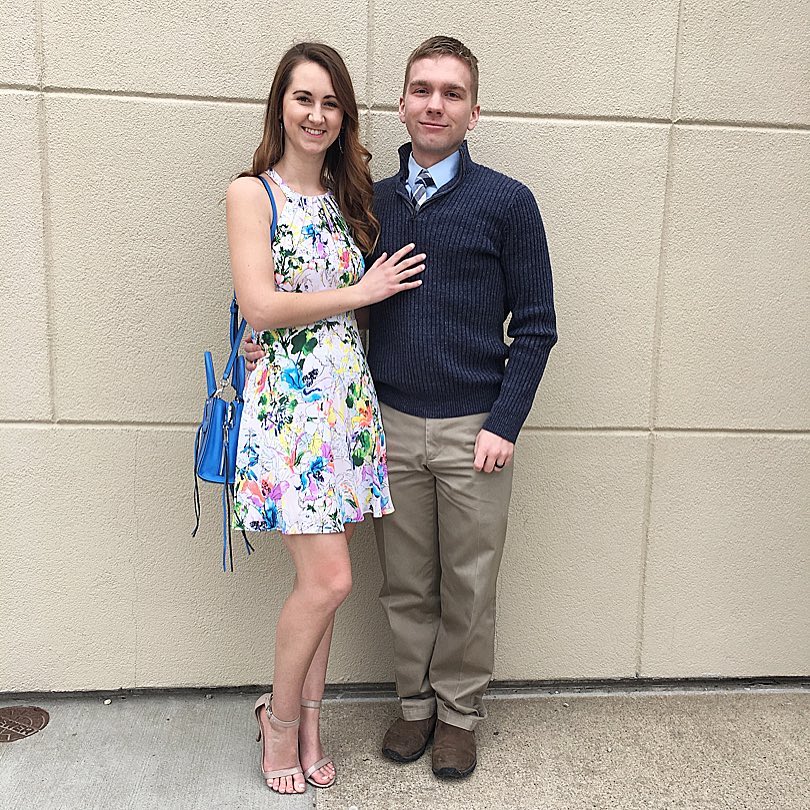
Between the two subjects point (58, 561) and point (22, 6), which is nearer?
point (22, 6)

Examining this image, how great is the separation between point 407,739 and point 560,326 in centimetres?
140

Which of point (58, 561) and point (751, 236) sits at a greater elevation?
point (751, 236)

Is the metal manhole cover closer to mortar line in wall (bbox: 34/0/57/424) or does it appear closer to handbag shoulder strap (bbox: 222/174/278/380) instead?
mortar line in wall (bbox: 34/0/57/424)

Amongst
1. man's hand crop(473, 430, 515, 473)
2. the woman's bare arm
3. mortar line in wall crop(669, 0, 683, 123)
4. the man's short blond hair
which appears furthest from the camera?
mortar line in wall crop(669, 0, 683, 123)

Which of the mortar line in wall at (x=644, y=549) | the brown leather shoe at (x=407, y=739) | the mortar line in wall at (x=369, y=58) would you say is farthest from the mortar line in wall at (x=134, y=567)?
the mortar line in wall at (x=644, y=549)

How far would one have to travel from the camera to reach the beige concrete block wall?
8.43ft

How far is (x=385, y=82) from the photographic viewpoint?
2.61 metres

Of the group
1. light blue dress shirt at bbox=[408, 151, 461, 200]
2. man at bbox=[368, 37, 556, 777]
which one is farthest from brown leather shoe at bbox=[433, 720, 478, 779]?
light blue dress shirt at bbox=[408, 151, 461, 200]

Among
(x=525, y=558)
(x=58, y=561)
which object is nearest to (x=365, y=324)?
(x=525, y=558)

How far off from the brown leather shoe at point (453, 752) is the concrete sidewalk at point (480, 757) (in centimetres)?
4

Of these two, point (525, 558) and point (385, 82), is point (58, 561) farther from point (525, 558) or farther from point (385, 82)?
point (385, 82)

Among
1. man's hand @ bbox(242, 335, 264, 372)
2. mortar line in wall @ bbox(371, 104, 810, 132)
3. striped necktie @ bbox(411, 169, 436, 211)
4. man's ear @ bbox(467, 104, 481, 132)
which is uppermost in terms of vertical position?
mortar line in wall @ bbox(371, 104, 810, 132)

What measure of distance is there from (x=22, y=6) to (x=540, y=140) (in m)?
1.62

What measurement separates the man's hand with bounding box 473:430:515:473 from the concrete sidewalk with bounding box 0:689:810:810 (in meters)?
0.94
